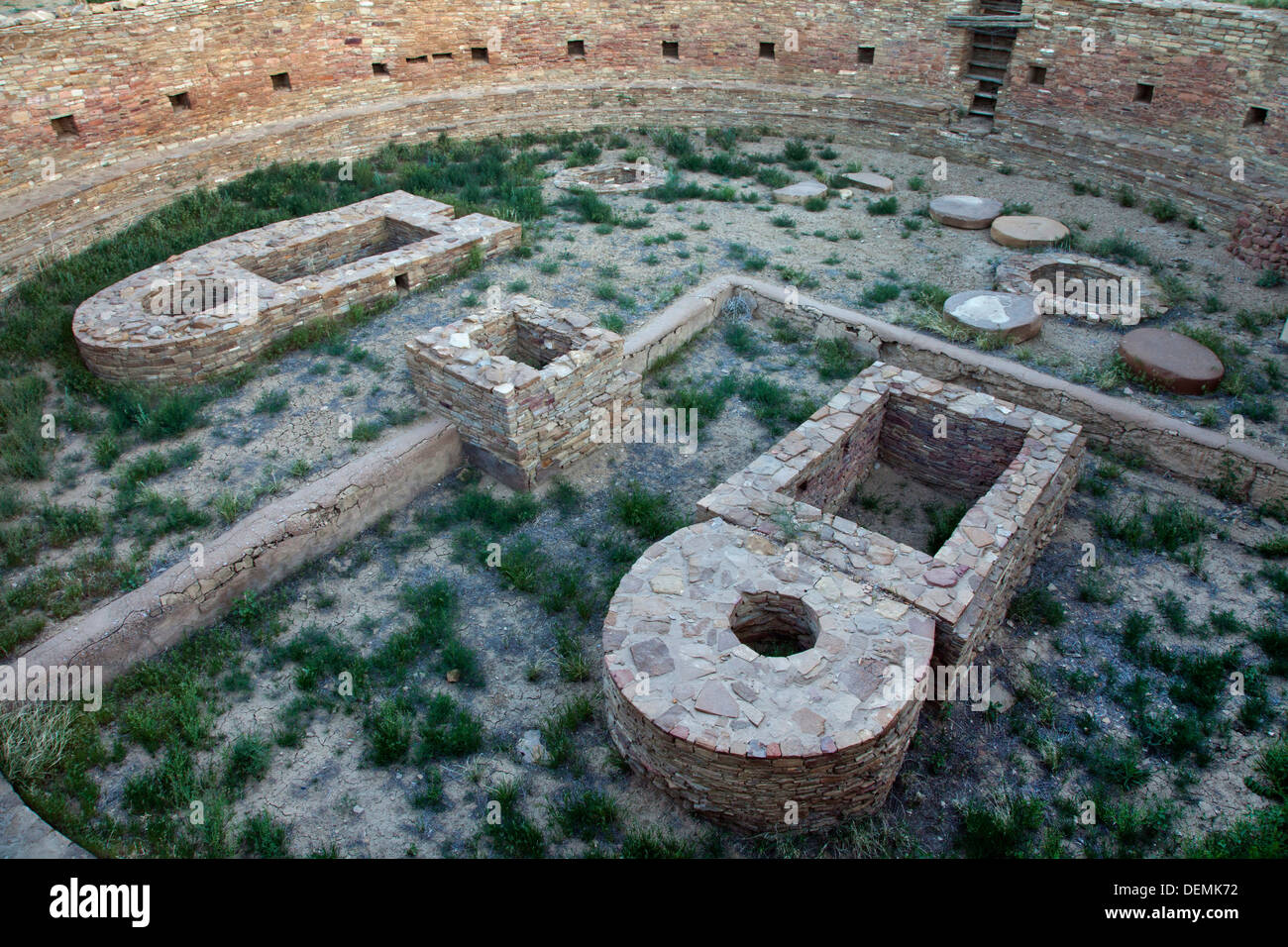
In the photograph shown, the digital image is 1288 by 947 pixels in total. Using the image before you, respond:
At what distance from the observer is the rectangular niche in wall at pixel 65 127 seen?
36.8 ft

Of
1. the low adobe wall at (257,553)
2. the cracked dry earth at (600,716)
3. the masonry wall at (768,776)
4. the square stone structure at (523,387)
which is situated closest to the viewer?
the masonry wall at (768,776)

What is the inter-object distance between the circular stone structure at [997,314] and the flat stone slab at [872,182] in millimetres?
3760

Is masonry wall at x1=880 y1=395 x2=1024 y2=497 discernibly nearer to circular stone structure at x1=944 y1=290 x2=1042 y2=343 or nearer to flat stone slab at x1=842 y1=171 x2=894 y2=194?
circular stone structure at x1=944 y1=290 x2=1042 y2=343

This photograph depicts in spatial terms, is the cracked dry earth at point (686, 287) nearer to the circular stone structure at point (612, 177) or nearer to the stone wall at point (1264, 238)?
the stone wall at point (1264, 238)

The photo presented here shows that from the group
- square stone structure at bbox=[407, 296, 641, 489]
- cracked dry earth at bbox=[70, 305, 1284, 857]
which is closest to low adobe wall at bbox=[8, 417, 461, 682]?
cracked dry earth at bbox=[70, 305, 1284, 857]

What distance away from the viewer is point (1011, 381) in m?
8.70

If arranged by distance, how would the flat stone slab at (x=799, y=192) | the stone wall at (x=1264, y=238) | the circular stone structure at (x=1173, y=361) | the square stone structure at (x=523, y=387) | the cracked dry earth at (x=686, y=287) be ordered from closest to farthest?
the square stone structure at (x=523, y=387) → the cracked dry earth at (x=686, y=287) → the circular stone structure at (x=1173, y=361) → the stone wall at (x=1264, y=238) → the flat stone slab at (x=799, y=192)

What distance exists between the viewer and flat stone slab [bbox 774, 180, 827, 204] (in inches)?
496

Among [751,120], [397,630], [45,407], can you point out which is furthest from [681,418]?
[751,120]

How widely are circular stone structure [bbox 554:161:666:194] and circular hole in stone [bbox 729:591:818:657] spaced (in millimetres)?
8725

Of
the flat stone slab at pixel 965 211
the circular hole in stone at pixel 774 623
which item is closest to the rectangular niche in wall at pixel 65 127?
the circular hole in stone at pixel 774 623

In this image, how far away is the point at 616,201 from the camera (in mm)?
12664

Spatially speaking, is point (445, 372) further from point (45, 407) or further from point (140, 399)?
point (45, 407)
